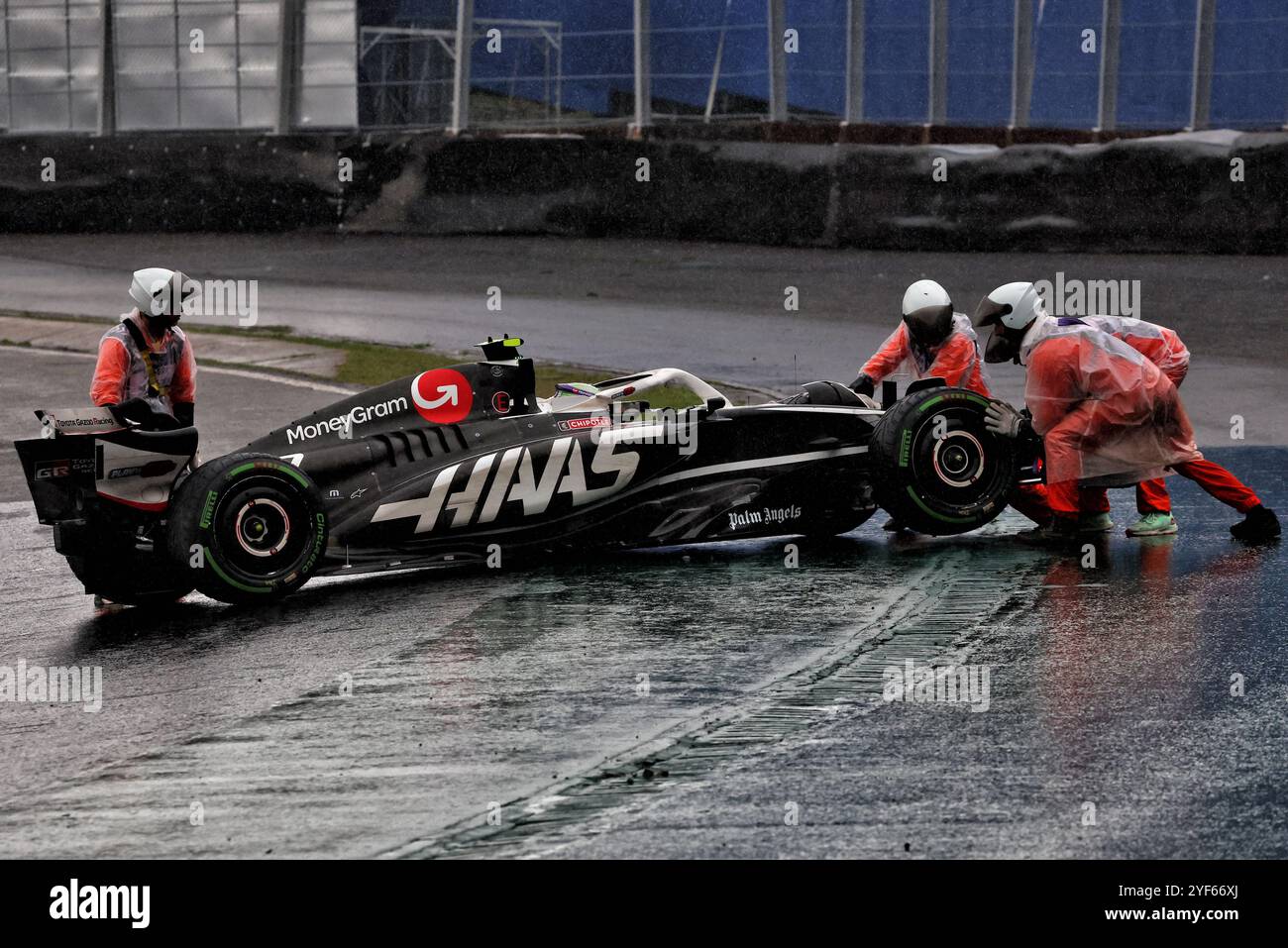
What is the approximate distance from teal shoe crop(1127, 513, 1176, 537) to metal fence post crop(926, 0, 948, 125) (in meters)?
13.8

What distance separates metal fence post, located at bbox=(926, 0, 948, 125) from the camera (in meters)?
23.0

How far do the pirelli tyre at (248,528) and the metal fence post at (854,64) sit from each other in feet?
51.7

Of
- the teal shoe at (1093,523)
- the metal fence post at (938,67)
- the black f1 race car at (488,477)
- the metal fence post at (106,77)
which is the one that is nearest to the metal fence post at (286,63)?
the metal fence post at (106,77)

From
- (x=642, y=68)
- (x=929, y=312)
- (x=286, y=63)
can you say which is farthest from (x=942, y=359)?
(x=286, y=63)

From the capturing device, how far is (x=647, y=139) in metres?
22.4

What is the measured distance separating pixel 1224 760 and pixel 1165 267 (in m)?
14.1

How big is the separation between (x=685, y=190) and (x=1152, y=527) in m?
13.2

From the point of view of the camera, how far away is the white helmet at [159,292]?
9383 mm

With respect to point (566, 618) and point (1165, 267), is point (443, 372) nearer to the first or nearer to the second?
point (566, 618)

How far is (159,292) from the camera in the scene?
9398 millimetres


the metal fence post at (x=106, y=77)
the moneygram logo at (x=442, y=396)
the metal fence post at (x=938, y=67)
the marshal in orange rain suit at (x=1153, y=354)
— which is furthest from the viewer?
the metal fence post at (x=106, y=77)

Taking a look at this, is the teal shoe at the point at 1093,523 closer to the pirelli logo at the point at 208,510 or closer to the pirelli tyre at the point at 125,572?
the pirelli logo at the point at 208,510

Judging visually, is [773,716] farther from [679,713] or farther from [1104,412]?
[1104,412]

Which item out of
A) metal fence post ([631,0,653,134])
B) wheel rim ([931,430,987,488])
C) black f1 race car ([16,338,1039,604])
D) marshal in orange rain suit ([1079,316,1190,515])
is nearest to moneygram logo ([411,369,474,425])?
black f1 race car ([16,338,1039,604])
